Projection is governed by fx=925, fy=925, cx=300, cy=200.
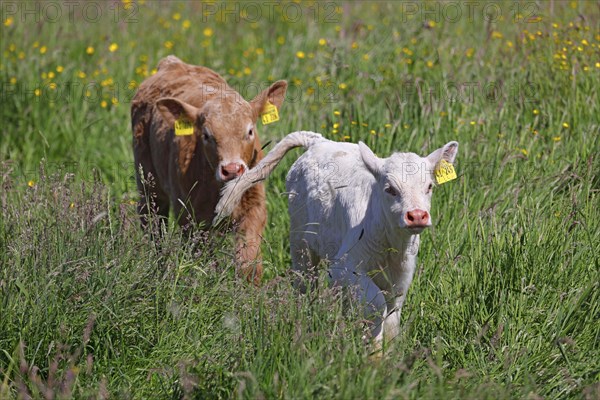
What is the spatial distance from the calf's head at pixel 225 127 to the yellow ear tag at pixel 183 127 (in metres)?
0.02

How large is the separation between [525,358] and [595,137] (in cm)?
298

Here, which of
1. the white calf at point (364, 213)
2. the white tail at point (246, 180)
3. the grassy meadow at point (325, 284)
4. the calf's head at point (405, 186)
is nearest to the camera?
the grassy meadow at point (325, 284)

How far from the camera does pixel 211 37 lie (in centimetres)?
1136

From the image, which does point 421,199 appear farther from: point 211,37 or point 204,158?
point 211,37

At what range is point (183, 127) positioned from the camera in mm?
6938

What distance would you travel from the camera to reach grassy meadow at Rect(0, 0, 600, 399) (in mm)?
4477

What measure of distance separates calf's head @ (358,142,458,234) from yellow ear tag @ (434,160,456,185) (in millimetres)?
36

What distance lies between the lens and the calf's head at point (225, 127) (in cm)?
650

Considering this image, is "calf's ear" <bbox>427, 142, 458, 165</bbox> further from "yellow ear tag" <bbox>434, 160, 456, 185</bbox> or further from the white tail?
the white tail

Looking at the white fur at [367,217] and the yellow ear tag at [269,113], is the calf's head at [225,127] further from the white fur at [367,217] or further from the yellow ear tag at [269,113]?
the white fur at [367,217]

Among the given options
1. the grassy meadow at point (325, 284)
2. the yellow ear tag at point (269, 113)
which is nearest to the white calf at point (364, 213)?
the grassy meadow at point (325, 284)

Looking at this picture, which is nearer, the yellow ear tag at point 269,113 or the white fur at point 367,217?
the white fur at point 367,217

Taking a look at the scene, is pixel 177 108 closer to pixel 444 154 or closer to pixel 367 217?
pixel 367 217

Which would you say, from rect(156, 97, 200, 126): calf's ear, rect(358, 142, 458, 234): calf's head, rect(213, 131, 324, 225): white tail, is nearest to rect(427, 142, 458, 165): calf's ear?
rect(358, 142, 458, 234): calf's head
